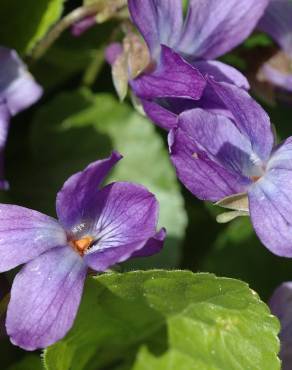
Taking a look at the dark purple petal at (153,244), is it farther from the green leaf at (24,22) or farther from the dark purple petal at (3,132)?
the green leaf at (24,22)

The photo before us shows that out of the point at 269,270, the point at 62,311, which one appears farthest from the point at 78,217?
the point at 269,270

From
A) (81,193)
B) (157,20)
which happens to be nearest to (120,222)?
(81,193)

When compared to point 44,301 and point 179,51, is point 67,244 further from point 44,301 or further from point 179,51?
point 179,51

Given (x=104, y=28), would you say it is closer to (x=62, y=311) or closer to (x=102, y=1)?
(x=102, y=1)

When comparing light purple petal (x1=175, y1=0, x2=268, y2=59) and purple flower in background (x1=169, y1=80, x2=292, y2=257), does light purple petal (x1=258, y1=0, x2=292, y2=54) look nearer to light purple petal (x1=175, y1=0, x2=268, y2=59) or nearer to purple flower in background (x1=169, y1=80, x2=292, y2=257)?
light purple petal (x1=175, y1=0, x2=268, y2=59)

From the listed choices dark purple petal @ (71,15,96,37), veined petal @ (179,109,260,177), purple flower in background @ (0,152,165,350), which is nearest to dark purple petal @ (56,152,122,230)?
purple flower in background @ (0,152,165,350)
